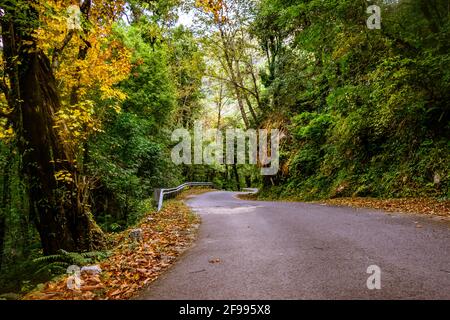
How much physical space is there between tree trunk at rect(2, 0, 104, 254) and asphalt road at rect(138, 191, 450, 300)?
341 centimetres

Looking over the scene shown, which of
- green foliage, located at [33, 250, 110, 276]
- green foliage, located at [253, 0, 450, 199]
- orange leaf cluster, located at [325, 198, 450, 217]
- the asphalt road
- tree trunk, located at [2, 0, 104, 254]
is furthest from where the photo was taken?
green foliage, located at [253, 0, 450, 199]

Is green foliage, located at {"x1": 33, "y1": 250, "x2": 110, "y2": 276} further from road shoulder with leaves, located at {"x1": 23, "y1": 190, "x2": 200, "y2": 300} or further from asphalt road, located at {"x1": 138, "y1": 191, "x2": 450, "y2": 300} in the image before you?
asphalt road, located at {"x1": 138, "y1": 191, "x2": 450, "y2": 300}

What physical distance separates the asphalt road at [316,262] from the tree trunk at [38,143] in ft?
11.2

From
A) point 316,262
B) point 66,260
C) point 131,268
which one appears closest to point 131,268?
point 131,268

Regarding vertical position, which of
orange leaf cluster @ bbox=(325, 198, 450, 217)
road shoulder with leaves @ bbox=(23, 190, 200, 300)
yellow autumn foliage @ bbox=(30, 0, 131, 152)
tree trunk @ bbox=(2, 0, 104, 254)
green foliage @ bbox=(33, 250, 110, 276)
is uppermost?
yellow autumn foliage @ bbox=(30, 0, 131, 152)

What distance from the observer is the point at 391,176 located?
46.2 feet

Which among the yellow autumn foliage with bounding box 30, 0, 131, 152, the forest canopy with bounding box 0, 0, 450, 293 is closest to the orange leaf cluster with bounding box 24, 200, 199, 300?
the forest canopy with bounding box 0, 0, 450, 293

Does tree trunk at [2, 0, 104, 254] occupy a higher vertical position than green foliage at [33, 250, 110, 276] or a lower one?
higher

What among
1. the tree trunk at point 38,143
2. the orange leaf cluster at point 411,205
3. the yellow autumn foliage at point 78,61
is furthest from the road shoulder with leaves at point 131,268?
the orange leaf cluster at point 411,205

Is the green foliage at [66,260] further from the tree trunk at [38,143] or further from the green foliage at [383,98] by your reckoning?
the green foliage at [383,98]

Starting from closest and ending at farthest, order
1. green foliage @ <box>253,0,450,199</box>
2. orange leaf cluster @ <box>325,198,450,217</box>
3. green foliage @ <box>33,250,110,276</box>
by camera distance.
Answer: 1. green foliage @ <box>33,250,110,276</box>
2. orange leaf cluster @ <box>325,198,450,217</box>
3. green foliage @ <box>253,0,450,199</box>

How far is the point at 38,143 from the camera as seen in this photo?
8.07 meters

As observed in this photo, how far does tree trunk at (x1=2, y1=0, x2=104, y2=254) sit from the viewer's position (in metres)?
8.04
